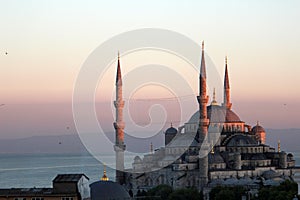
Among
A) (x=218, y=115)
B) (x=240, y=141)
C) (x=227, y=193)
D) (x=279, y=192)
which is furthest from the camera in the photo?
(x=218, y=115)

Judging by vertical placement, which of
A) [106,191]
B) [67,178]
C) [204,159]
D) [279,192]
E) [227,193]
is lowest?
[67,178]

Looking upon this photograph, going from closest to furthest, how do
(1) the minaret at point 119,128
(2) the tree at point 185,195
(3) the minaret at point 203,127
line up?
(2) the tree at point 185,195 < (3) the minaret at point 203,127 < (1) the minaret at point 119,128

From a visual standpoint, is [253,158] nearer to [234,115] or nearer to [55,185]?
[234,115]

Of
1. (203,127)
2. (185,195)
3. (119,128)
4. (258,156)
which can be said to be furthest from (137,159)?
(185,195)

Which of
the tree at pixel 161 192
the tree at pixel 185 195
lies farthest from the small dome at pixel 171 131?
the tree at pixel 185 195

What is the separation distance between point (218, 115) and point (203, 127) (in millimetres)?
4861

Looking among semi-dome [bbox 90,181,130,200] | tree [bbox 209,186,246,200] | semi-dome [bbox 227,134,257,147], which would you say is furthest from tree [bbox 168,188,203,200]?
semi-dome [bbox 90,181,130,200]

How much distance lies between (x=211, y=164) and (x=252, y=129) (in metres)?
12.6

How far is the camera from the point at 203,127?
203 feet

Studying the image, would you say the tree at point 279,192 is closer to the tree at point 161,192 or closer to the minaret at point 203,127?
the tree at point 161,192

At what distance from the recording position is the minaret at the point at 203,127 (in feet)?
191

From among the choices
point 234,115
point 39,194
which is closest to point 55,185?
point 39,194

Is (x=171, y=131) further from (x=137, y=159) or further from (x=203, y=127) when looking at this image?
(x=203, y=127)

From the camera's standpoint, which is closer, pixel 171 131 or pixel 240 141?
pixel 240 141
